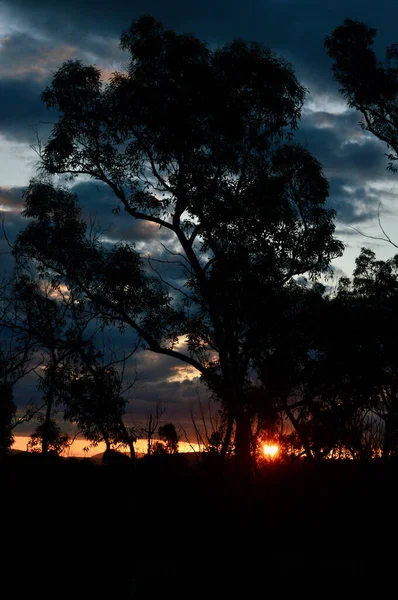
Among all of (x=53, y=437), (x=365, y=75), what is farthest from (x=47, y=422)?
(x=365, y=75)

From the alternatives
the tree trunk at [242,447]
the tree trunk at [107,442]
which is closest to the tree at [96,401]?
the tree trunk at [107,442]

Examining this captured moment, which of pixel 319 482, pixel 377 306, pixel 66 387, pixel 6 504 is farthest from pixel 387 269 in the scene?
pixel 6 504

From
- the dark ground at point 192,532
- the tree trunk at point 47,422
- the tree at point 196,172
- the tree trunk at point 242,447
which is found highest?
the tree at point 196,172

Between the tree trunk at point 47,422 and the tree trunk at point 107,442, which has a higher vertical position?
the tree trunk at point 47,422

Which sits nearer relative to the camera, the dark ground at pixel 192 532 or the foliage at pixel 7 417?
the dark ground at pixel 192 532

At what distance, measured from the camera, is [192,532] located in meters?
12.5

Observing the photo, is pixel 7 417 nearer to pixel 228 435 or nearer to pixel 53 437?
pixel 53 437

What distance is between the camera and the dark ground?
31.4 feet

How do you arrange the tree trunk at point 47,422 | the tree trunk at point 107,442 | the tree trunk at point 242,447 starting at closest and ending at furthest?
the tree trunk at point 242,447 → the tree trunk at point 107,442 → the tree trunk at point 47,422

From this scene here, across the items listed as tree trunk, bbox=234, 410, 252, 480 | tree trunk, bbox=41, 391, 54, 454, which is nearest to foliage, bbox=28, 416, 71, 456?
tree trunk, bbox=41, 391, 54, 454

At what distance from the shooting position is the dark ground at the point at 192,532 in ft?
31.4

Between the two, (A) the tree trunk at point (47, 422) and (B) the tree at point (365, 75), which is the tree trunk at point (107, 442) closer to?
(A) the tree trunk at point (47, 422)

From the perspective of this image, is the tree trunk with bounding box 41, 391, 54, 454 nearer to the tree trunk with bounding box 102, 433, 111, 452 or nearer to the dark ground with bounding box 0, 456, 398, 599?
the tree trunk with bounding box 102, 433, 111, 452

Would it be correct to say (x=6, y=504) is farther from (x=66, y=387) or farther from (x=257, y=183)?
(x=66, y=387)
